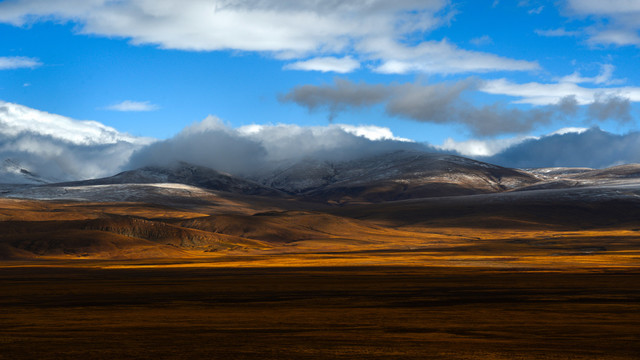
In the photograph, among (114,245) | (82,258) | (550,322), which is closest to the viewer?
(550,322)

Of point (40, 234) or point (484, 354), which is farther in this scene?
point (40, 234)

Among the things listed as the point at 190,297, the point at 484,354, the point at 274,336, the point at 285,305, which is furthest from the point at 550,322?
the point at 190,297

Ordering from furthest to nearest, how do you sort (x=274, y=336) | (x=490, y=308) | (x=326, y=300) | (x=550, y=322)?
(x=326, y=300) → (x=490, y=308) → (x=550, y=322) → (x=274, y=336)

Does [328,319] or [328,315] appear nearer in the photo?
[328,319]

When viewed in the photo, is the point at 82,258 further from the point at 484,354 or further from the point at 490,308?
the point at 484,354

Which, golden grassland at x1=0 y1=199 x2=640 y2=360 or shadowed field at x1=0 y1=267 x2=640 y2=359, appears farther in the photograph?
golden grassland at x1=0 y1=199 x2=640 y2=360

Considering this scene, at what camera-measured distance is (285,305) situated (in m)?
45.1

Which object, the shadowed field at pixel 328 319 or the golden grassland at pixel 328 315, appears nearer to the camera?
the shadowed field at pixel 328 319

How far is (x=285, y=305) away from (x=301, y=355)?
19490 millimetres

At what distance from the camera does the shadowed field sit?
1060 inches

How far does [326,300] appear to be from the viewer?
4853 centimetres

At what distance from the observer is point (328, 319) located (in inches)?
1467

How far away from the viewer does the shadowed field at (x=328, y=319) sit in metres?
26.9

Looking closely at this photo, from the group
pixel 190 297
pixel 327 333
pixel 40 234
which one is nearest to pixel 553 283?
pixel 190 297
